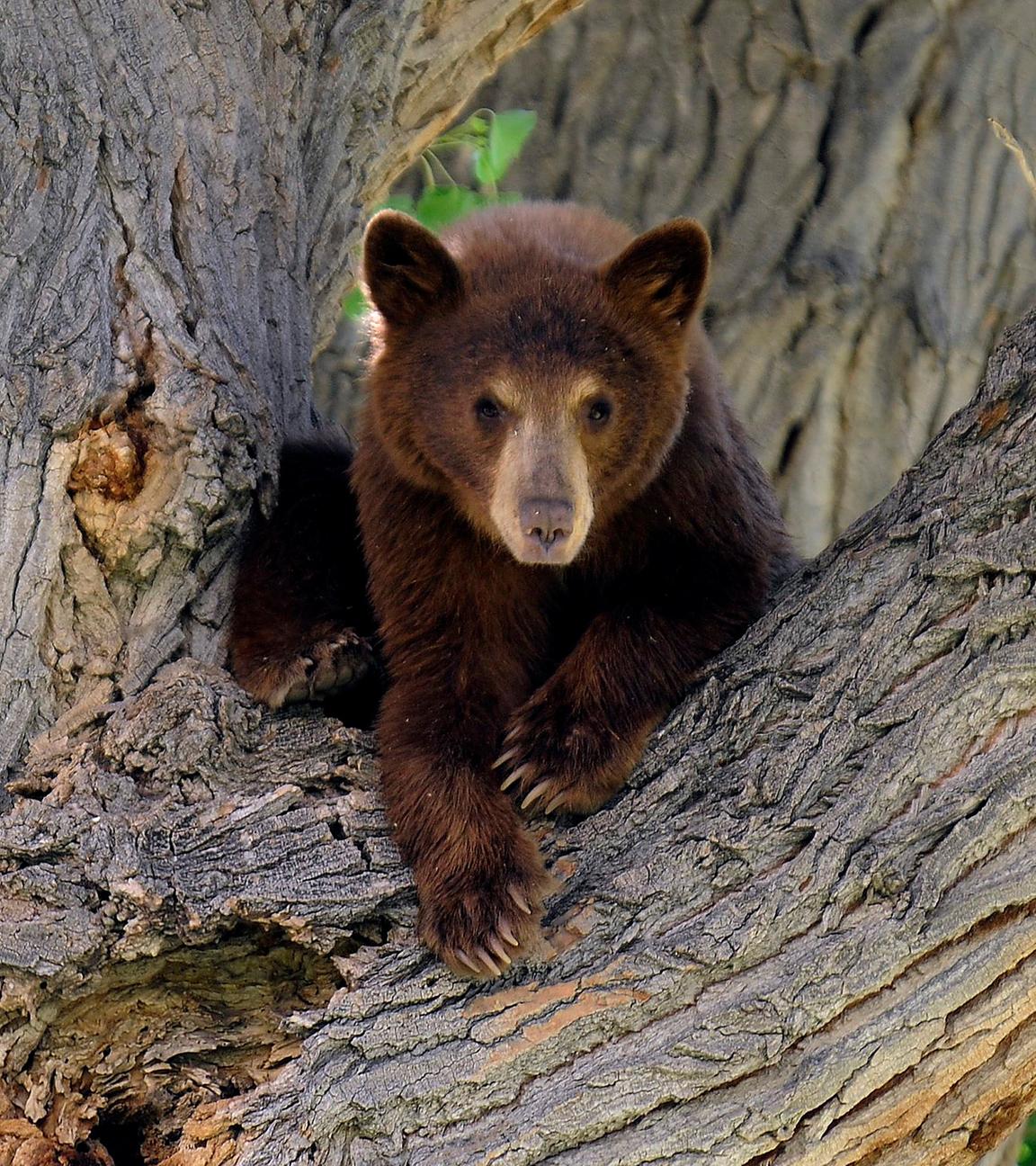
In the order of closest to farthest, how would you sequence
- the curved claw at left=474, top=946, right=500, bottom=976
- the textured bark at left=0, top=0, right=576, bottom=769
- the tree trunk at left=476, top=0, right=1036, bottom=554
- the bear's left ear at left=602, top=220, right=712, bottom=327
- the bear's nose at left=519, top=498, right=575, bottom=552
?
1. the curved claw at left=474, top=946, right=500, bottom=976
2. the bear's nose at left=519, top=498, right=575, bottom=552
3. the textured bark at left=0, top=0, right=576, bottom=769
4. the bear's left ear at left=602, top=220, right=712, bottom=327
5. the tree trunk at left=476, top=0, right=1036, bottom=554

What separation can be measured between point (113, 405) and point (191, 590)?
0.58 m

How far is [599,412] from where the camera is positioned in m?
4.16

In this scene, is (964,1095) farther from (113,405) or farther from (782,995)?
(113,405)

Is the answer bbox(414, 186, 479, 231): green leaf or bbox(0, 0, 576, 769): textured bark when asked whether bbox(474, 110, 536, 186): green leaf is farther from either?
bbox(414, 186, 479, 231): green leaf

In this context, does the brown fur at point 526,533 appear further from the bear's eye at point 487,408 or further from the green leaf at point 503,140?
the green leaf at point 503,140

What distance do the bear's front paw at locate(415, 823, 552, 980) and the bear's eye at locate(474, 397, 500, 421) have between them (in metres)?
1.11

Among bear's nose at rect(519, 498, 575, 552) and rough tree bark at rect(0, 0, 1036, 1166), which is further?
bear's nose at rect(519, 498, 575, 552)

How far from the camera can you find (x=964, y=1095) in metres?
3.19

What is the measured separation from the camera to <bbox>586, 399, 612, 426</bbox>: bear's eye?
4.14m

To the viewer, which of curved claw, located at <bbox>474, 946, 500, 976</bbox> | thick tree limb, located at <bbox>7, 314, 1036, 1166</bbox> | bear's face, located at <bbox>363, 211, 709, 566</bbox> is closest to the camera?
thick tree limb, located at <bbox>7, 314, 1036, 1166</bbox>

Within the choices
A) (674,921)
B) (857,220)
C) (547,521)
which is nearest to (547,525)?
(547,521)

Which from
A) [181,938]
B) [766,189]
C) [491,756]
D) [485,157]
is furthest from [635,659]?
[766,189]

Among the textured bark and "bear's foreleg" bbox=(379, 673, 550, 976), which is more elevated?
the textured bark

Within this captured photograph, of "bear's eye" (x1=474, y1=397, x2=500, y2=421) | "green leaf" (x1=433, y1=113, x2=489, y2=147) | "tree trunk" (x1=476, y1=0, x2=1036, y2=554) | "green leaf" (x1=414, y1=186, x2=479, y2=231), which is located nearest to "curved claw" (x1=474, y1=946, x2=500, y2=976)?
"bear's eye" (x1=474, y1=397, x2=500, y2=421)
